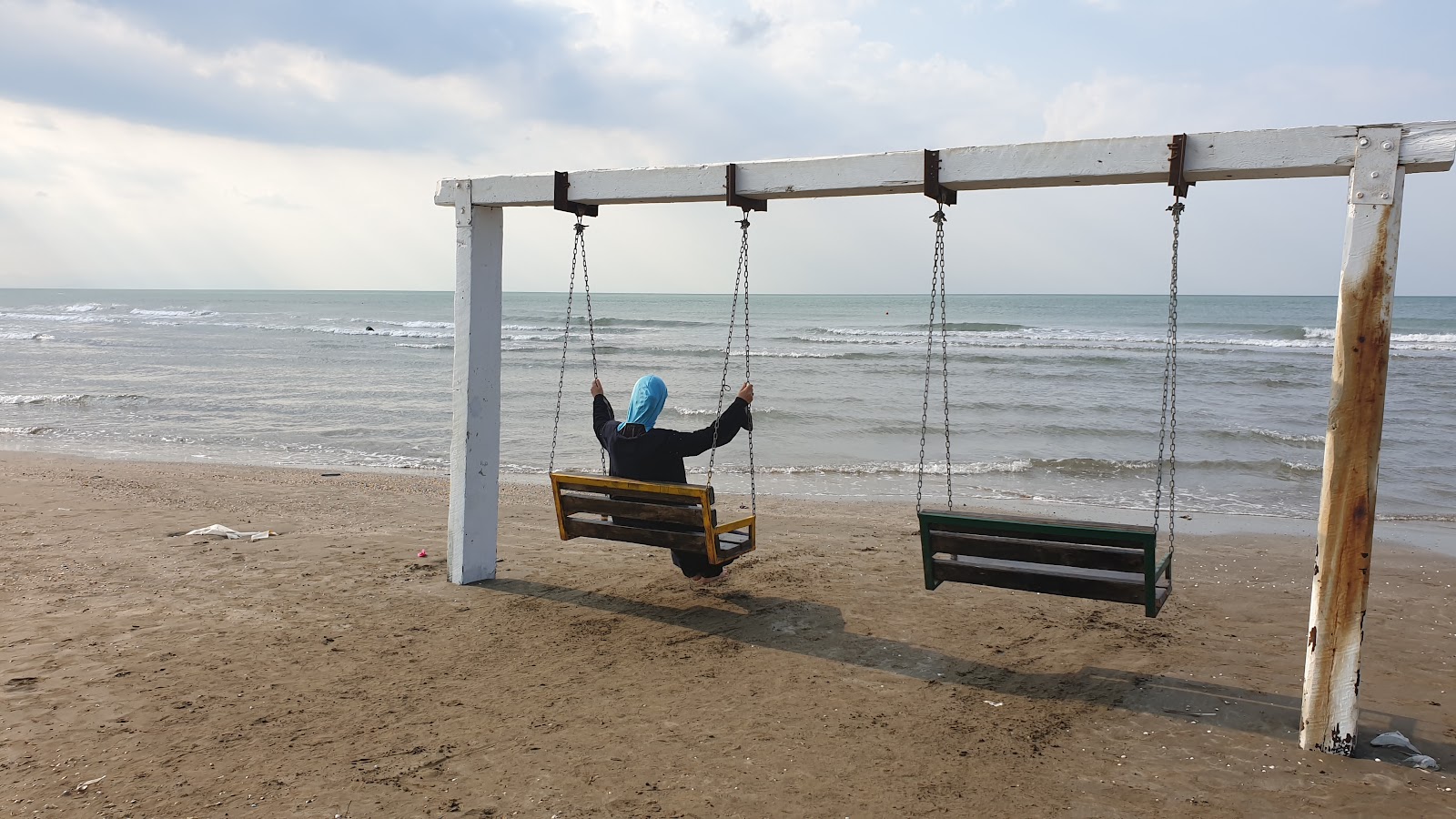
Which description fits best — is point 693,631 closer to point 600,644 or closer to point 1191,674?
point 600,644

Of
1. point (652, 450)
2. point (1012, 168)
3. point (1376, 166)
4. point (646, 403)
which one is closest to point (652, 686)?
point (652, 450)

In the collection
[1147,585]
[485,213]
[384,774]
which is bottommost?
[384,774]

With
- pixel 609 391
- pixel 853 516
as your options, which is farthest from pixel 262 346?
pixel 853 516

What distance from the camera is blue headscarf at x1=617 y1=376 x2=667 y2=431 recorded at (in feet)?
20.3

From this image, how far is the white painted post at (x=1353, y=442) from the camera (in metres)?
4.02

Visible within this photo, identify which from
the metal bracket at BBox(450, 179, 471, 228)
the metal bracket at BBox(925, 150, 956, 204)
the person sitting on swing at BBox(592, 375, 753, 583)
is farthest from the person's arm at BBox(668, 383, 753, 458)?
the metal bracket at BBox(450, 179, 471, 228)

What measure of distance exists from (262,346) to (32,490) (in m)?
26.1

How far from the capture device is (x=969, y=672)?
5207mm

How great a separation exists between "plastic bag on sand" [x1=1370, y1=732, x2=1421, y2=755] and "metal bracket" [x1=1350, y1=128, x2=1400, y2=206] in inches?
94.0

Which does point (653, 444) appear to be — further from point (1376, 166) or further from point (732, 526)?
point (1376, 166)

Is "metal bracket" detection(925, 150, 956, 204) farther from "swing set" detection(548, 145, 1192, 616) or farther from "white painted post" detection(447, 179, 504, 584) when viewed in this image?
"white painted post" detection(447, 179, 504, 584)

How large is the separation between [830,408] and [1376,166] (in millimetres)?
14489

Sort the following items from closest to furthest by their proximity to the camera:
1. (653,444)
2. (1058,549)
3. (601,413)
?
1. (1058,549)
2. (653,444)
3. (601,413)

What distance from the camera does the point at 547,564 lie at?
7301 millimetres
